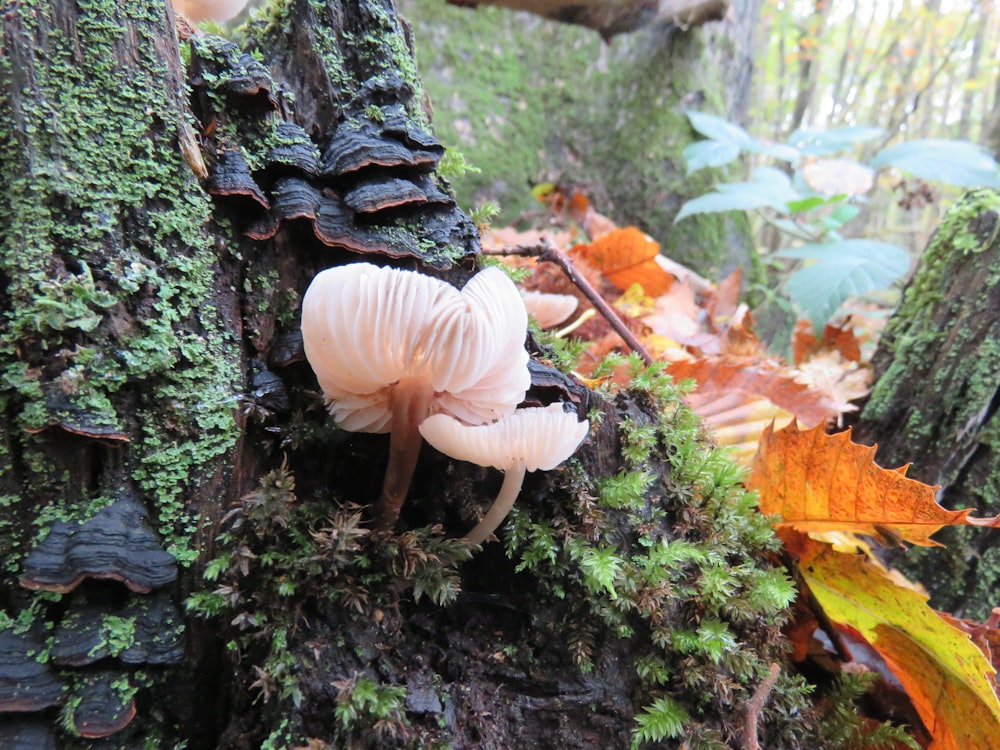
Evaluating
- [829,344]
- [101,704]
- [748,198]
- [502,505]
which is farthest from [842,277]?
[101,704]

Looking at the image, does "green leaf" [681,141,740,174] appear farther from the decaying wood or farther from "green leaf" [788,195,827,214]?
the decaying wood

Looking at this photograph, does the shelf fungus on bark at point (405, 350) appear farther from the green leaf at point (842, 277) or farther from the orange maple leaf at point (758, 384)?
the green leaf at point (842, 277)

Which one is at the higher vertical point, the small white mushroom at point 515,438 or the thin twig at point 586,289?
the thin twig at point 586,289

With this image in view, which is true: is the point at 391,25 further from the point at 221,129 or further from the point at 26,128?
the point at 26,128

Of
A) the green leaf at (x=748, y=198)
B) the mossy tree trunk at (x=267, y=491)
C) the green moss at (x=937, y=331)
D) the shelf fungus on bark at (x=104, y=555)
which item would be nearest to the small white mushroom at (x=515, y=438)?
the mossy tree trunk at (x=267, y=491)

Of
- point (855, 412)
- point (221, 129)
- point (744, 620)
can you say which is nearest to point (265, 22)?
point (221, 129)

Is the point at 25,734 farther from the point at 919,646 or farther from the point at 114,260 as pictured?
the point at 919,646
